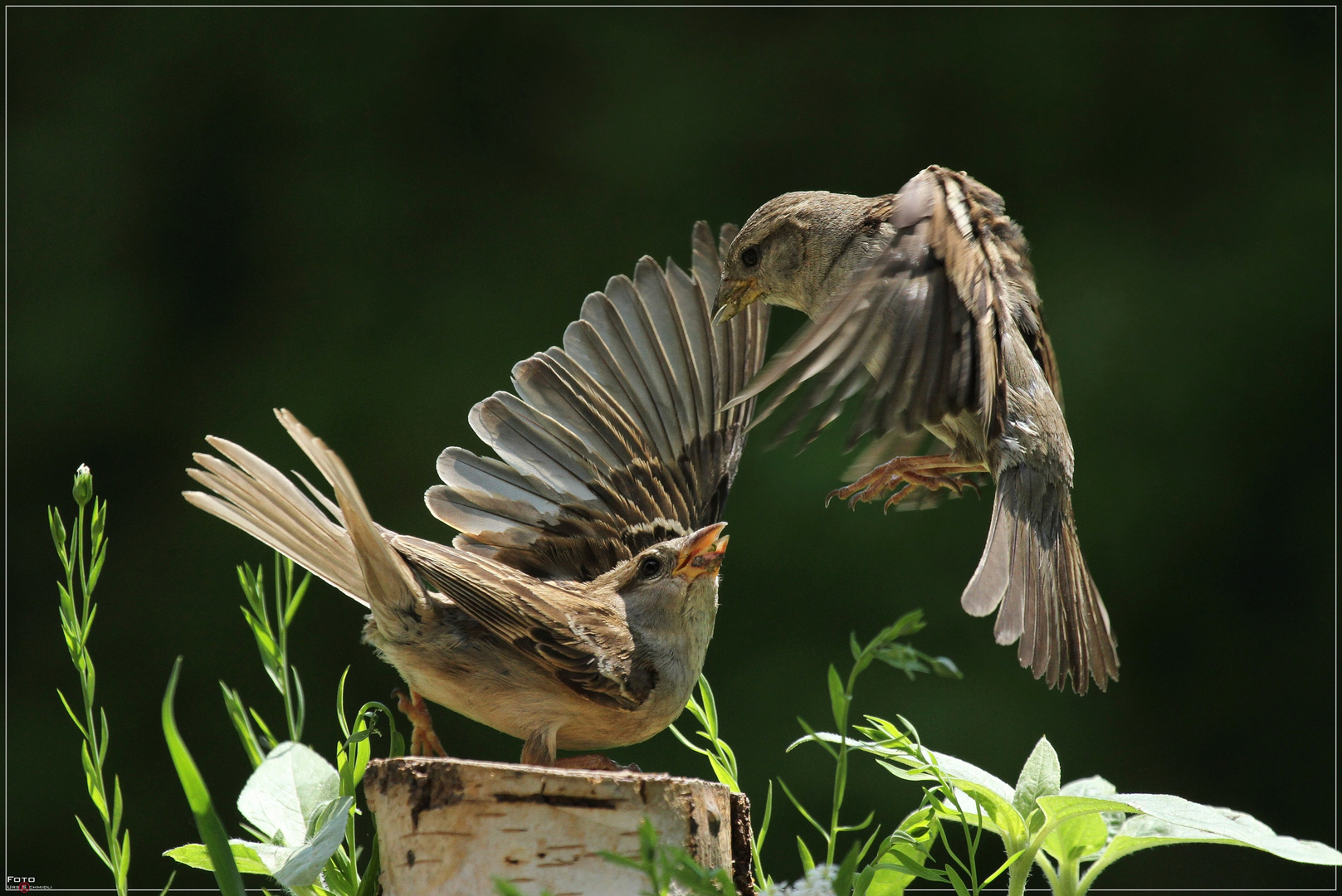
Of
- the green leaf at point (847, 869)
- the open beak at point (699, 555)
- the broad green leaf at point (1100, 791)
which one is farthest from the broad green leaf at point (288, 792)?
the broad green leaf at point (1100, 791)

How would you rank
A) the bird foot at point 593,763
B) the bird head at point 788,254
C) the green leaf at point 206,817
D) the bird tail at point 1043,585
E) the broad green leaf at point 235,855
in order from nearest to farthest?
the green leaf at point 206,817, the broad green leaf at point 235,855, the bird foot at point 593,763, the bird tail at point 1043,585, the bird head at point 788,254

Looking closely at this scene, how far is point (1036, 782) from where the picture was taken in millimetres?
1255

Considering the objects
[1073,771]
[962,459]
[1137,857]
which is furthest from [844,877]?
[1137,857]

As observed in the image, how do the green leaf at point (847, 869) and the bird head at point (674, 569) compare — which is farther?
the bird head at point (674, 569)

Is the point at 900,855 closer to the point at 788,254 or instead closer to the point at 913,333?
the point at 913,333

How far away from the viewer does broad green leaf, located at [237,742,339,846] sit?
1259 mm

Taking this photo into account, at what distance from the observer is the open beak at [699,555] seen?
1.58 m

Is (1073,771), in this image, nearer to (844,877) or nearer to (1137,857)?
(1137,857)

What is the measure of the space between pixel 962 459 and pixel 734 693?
71.0 inches

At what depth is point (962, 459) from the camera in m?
1.75

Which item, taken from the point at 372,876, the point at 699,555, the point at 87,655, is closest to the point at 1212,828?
the point at 699,555

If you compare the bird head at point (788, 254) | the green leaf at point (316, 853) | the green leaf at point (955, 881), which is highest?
the bird head at point (788, 254)

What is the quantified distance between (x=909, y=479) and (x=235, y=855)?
0.98m

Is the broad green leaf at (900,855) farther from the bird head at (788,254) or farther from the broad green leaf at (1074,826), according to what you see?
the bird head at (788,254)
